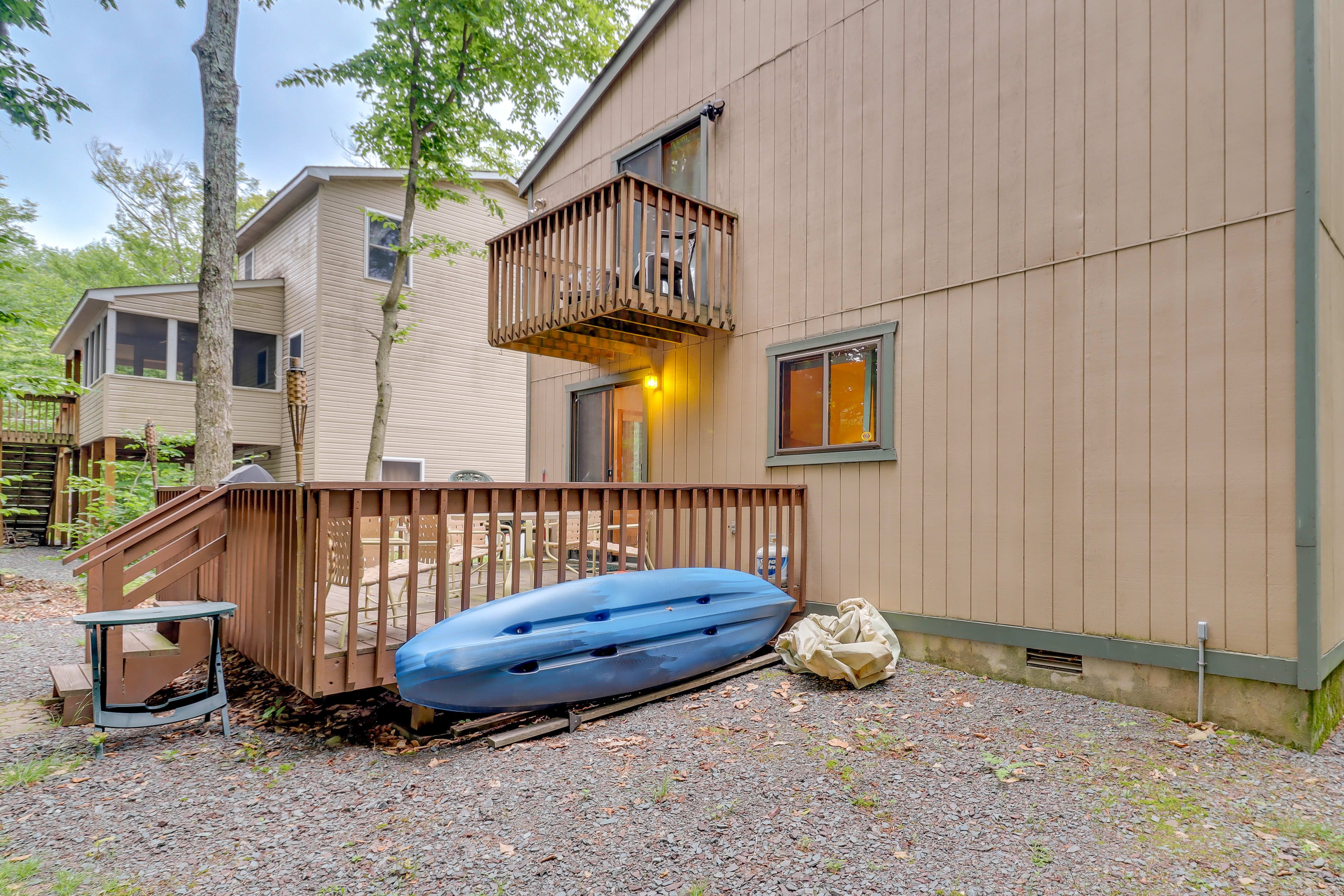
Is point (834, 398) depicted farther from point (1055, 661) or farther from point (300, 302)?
point (300, 302)

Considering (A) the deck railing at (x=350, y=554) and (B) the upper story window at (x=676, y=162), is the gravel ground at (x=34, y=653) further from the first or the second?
(B) the upper story window at (x=676, y=162)

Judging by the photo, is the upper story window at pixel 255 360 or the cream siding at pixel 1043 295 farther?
the upper story window at pixel 255 360

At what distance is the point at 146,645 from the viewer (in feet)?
13.8

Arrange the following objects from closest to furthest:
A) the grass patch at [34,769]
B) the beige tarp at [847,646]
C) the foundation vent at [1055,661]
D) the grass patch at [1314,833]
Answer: the grass patch at [1314,833] → the grass patch at [34,769] → the foundation vent at [1055,661] → the beige tarp at [847,646]

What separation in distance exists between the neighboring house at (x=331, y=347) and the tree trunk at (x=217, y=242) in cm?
496

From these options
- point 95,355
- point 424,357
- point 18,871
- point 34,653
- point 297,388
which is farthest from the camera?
point 424,357

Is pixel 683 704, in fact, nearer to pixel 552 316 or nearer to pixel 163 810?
pixel 163 810

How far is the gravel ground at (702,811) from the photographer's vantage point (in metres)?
2.58

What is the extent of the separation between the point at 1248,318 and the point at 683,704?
408 centimetres

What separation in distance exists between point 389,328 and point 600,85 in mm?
6351

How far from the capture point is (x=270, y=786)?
3.23 meters

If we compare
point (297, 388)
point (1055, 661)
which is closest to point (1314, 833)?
point (1055, 661)

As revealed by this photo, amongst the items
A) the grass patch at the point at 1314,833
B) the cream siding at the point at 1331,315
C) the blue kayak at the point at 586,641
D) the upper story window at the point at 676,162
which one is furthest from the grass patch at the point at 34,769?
the upper story window at the point at 676,162

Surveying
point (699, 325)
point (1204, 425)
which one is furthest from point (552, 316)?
point (1204, 425)
